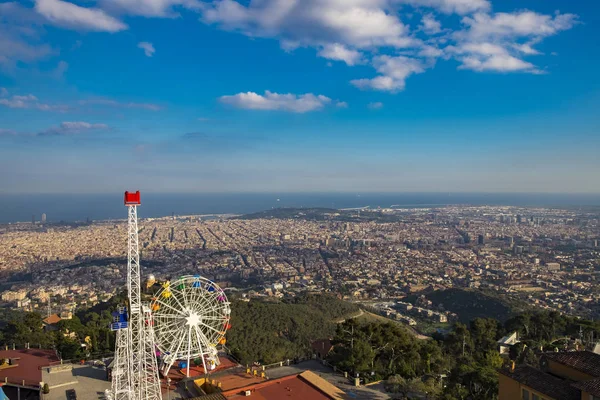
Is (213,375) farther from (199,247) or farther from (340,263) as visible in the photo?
(199,247)

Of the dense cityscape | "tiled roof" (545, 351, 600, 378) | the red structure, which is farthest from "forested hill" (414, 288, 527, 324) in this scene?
the red structure

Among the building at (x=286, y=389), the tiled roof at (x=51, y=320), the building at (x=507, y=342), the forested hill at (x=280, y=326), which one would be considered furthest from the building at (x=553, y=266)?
the tiled roof at (x=51, y=320)

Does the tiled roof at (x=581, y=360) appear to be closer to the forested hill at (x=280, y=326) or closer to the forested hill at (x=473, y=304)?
the forested hill at (x=280, y=326)

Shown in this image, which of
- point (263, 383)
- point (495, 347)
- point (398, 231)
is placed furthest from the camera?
point (398, 231)

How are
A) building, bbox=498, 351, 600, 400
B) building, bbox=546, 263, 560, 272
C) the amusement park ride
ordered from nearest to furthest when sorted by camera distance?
building, bbox=498, 351, 600, 400
the amusement park ride
building, bbox=546, 263, 560, 272

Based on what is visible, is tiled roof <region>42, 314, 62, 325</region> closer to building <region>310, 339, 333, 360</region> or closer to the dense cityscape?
the dense cityscape

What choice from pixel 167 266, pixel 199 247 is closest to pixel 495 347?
pixel 167 266
